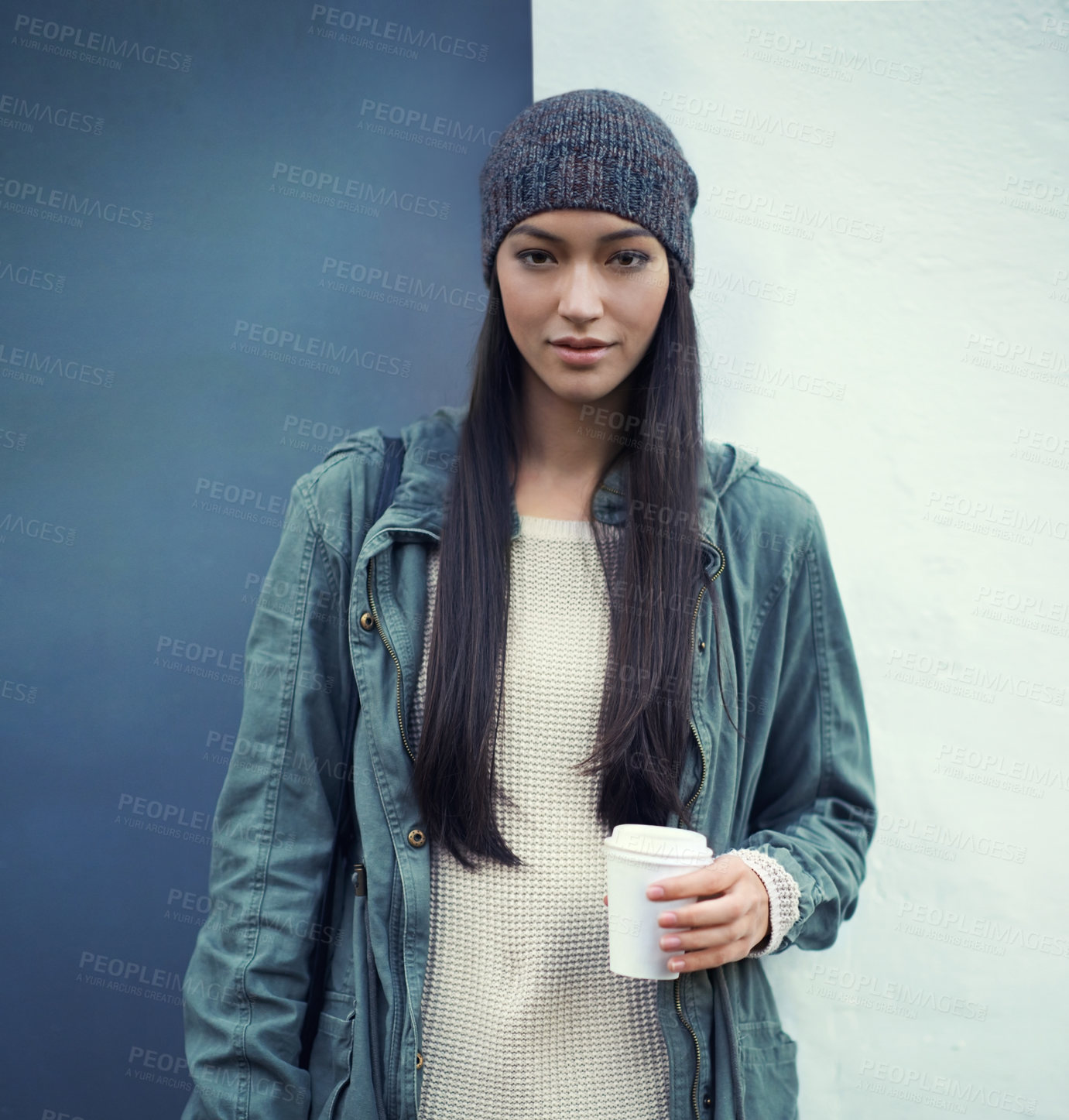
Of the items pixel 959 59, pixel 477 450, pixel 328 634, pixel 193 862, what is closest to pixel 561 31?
pixel 959 59

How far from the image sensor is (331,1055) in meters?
1.55

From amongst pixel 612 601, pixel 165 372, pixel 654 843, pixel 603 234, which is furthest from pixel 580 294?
pixel 165 372

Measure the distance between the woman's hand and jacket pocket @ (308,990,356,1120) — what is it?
0.47 metres

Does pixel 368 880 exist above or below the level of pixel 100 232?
below

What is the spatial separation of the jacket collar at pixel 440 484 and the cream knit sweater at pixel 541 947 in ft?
0.61

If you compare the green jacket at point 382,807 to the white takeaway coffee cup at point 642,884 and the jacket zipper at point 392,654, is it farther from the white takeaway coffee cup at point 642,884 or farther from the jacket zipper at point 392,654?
the white takeaway coffee cup at point 642,884

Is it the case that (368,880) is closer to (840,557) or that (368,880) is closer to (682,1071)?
(682,1071)

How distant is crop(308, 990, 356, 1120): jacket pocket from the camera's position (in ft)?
5.01

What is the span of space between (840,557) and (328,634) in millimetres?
1330

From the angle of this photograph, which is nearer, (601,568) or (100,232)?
(601,568)

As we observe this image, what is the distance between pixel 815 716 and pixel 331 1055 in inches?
39.7

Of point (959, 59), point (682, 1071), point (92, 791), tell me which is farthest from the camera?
point (959, 59)

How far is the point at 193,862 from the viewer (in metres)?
2.23

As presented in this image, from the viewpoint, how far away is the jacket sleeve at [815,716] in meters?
1.77
